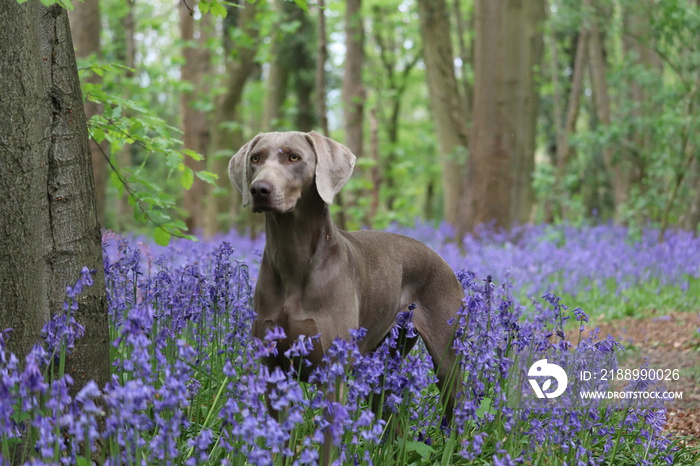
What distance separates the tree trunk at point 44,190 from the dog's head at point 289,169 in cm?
83

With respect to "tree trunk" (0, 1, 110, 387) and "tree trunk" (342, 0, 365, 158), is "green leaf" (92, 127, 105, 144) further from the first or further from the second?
"tree trunk" (342, 0, 365, 158)

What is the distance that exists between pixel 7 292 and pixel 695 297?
8226mm

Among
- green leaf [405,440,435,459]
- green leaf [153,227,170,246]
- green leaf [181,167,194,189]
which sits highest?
green leaf [181,167,194,189]

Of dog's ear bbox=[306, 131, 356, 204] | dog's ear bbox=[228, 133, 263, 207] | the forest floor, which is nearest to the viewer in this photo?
dog's ear bbox=[306, 131, 356, 204]

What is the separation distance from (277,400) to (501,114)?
33.0 ft

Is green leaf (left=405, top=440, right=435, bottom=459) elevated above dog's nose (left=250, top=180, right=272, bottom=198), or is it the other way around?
dog's nose (left=250, top=180, right=272, bottom=198)

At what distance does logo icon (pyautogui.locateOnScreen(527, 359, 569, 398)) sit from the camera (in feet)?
13.3

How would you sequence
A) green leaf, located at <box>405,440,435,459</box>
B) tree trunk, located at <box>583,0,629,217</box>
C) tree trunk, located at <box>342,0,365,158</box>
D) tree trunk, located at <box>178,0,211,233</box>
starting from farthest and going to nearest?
tree trunk, located at <box>583,0,629,217</box> → tree trunk, located at <box>178,0,211,233</box> → tree trunk, located at <box>342,0,365,158</box> → green leaf, located at <box>405,440,435,459</box>

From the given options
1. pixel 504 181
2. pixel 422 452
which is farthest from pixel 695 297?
pixel 422 452


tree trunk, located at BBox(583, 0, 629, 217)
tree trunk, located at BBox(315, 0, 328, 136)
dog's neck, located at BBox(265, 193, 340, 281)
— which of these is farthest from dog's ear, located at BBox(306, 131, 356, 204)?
tree trunk, located at BBox(583, 0, 629, 217)

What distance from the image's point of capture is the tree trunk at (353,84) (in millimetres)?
13836

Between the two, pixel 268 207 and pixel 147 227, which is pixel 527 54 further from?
pixel 147 227

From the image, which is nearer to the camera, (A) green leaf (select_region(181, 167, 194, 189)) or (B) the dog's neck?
(B) the dog's neck

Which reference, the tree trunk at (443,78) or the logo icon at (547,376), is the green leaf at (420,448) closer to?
the logo icon at (547,376)
